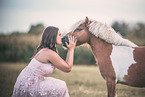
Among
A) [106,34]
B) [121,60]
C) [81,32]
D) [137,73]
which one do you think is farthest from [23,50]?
[137,73]

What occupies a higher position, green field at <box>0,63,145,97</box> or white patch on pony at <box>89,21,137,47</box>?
white patch on pony at <box>89,21,137,47</box>

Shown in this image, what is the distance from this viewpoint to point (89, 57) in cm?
1455

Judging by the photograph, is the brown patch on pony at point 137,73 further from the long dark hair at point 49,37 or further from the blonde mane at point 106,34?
the long dark hair at point 49,37

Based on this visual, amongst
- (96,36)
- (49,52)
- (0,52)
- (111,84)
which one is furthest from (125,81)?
(0,52)

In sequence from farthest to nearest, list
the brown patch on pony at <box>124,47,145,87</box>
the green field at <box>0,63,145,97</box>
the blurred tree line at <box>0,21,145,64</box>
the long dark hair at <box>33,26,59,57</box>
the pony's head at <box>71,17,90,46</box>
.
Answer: the blurred tree line at <box>0,21,145,64</box>, the green field at <box>0,63,145,97</box>, the pony's head at <box>71,17,90,46</box>, the brown patch on pony at <box>124,47,145,87</box>, the long dark hair at <box>33,26,59,57</box>

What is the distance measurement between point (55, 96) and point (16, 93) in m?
0.71

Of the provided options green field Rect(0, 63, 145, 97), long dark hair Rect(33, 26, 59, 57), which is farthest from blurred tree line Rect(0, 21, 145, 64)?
long dark hair Rect(33, 26, 59, 57)

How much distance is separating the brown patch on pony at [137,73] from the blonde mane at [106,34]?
36cm

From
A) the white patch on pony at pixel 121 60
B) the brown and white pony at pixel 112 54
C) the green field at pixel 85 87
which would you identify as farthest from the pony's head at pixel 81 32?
the green field at pixel 85 87

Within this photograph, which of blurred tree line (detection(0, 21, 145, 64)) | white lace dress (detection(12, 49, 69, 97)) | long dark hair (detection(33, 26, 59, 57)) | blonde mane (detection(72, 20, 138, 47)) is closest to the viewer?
white lace dress (detection(12, 49, 69, 97))

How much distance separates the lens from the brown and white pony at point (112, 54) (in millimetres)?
2922

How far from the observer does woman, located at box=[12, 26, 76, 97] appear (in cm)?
242

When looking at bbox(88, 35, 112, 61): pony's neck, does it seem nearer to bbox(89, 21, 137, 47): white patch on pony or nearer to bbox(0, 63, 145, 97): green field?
bbox(89, 21, 137, 47): white patch on pony

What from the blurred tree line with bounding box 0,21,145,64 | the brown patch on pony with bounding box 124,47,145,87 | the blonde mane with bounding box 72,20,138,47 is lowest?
the blurred tree line with bounding box 0,21,145,64
